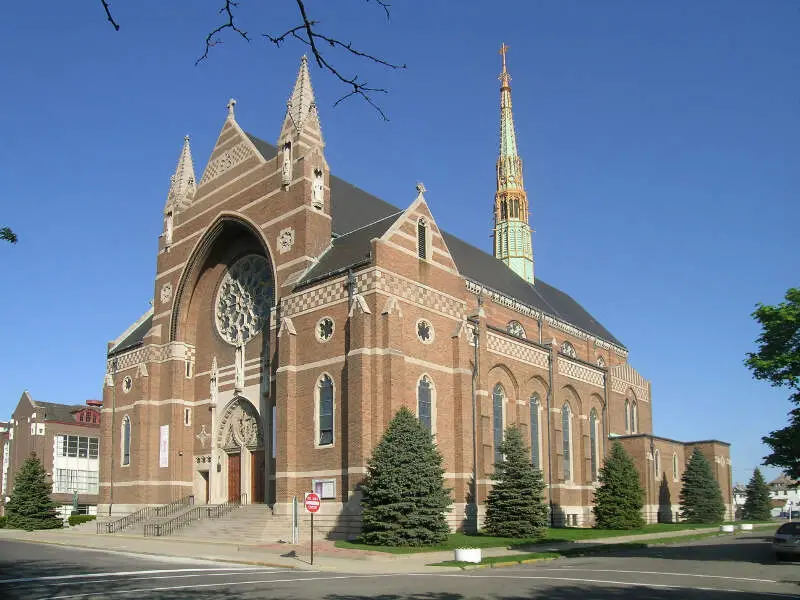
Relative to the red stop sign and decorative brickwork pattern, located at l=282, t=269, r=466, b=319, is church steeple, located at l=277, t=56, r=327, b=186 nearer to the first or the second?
decorative brickwork pattern, located at l=282, t=269, r=466, b=319

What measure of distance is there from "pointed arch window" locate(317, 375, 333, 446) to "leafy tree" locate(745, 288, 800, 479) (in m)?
16.3

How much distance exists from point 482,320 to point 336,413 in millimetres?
9446

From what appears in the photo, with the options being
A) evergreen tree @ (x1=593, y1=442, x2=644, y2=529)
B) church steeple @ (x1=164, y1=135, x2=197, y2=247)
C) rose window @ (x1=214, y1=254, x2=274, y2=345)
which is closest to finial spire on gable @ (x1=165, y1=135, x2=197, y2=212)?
church steeple @ (x1=164, y1=135, x2=197, y2=247)

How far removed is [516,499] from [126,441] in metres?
22.5

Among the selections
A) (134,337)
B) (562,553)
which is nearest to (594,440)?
(562,553)

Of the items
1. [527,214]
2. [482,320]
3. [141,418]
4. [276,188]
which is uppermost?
[527,214]

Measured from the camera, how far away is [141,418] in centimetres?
4178

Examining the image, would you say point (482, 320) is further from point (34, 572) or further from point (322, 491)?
point (34, 572)

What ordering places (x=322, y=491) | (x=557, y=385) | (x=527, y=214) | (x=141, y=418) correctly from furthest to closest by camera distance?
1. (x=527, y=214)
2. (x=557, y=385)
3. (x=141, y=418)
4. (x=322, y=491)

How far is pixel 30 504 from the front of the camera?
43906 mm

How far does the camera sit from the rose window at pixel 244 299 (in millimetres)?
39656

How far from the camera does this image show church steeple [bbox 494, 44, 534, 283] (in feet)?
209

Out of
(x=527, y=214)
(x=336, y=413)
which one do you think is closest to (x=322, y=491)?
(x=336, y=413)

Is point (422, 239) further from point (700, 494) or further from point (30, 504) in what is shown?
point (700, 494)
